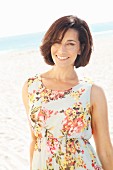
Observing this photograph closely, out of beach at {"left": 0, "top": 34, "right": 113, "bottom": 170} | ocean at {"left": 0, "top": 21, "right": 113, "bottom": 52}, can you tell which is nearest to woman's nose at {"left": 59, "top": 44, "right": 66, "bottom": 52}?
beach at {"left": 0, "top": 34, "right": 113, "bottom": 170}

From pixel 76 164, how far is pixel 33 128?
0.35 metres

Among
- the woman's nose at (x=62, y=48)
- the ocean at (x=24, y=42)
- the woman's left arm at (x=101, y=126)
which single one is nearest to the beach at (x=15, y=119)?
the woman's left arm at (x=101, y=126)

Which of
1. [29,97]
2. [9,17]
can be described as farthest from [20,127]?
[9,17]

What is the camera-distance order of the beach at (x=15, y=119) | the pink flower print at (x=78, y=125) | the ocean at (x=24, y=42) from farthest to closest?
the ocean at (x=24, y=42), the beach at (x=15, y=119), the pink flower print at (x=78, y=125)

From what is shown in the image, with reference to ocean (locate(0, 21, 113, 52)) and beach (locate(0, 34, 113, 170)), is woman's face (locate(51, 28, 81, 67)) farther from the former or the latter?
ocean (locate(0, 21, 113, 52))

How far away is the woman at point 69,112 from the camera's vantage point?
2609mm

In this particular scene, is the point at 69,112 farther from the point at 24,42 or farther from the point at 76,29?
the point at 24,42

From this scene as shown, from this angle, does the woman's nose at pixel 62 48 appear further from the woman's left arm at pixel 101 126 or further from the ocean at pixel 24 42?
the ocean at pixel 24 42

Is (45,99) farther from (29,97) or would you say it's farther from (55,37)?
(55,37)

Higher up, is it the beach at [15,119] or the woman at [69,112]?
the woman at [69,112]

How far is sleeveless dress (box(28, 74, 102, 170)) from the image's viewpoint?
261cm

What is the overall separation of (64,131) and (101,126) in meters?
0.22

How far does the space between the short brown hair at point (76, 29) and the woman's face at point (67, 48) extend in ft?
0.08

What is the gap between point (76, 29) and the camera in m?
2.66
